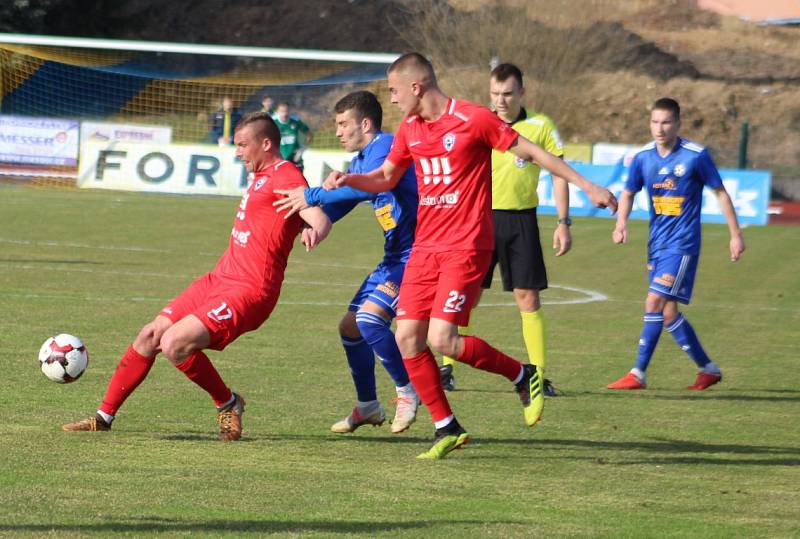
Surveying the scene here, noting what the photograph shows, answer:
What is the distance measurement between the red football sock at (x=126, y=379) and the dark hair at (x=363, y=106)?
176 cm

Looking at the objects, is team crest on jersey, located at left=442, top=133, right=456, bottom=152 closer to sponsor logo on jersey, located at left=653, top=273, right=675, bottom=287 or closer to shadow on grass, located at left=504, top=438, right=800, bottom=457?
shadow on grass, located at left=504, top=438, right=800, bottom=457

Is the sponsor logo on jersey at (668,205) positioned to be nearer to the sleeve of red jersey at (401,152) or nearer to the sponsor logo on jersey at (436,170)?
the sleeve of red jersey at (401,152)

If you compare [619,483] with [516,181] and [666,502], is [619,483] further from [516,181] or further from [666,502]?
[516,181]

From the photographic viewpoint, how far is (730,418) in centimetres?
843

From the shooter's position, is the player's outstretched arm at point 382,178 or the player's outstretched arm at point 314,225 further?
the player's outstretched arm at point 382,178

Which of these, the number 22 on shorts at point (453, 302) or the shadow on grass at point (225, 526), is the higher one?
the number 22 on shorts at point (453, 302)

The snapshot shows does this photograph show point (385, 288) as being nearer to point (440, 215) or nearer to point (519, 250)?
point (440, 215)

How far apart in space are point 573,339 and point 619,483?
549 centimetres

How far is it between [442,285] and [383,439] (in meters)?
1.16

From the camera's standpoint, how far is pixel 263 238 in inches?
279

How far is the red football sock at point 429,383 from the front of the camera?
22.4 feet

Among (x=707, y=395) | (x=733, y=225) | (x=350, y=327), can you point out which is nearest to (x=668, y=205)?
(x=733, y=225)

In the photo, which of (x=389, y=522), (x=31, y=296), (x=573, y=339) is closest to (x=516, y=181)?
(x=573, y=339)

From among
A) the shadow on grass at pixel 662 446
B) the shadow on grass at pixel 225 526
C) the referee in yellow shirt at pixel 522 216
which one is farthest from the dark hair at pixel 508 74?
the shadow on grass at pixel 225 526
